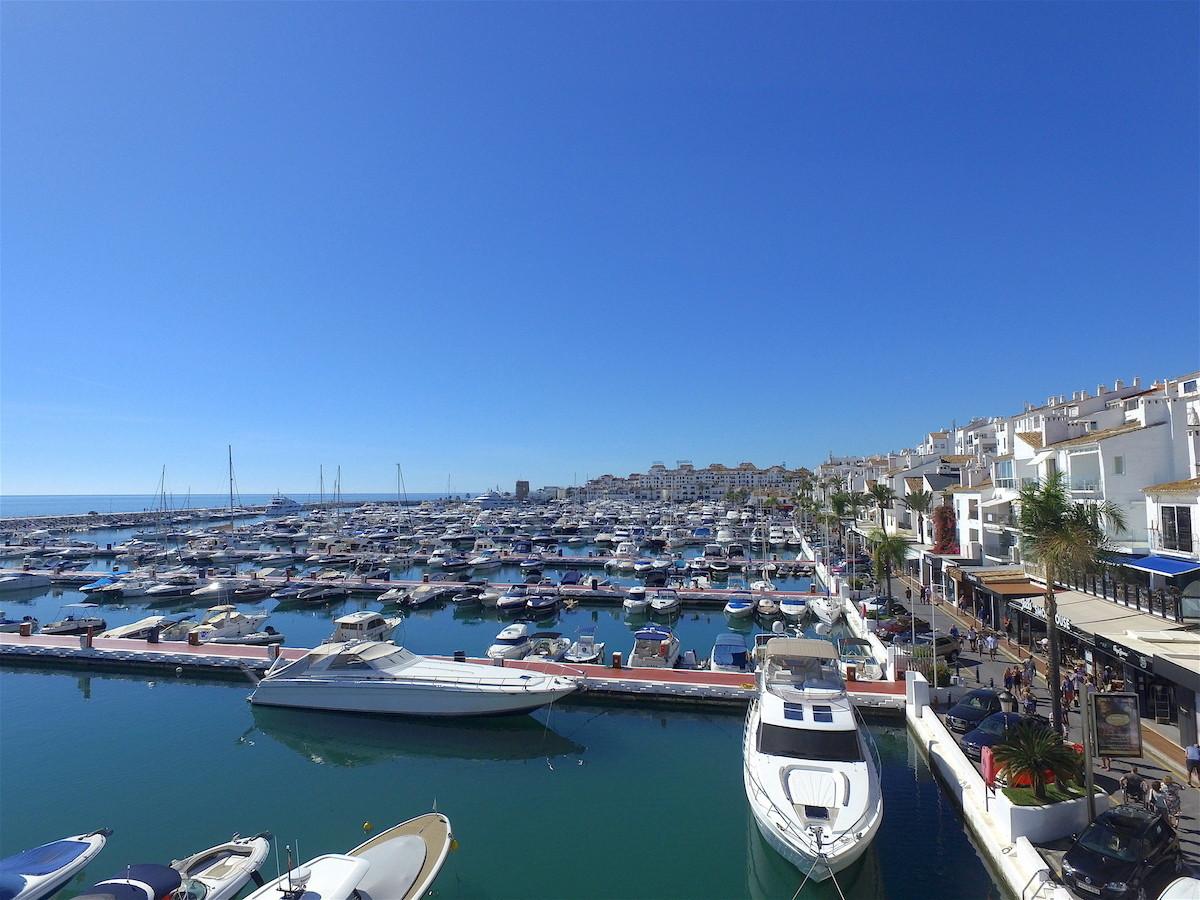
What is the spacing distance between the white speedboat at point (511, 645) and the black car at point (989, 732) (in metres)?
22.2

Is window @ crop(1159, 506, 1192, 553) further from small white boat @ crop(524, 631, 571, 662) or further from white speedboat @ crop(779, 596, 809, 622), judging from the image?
small white boat @ crop(524, 631, 571, 662)

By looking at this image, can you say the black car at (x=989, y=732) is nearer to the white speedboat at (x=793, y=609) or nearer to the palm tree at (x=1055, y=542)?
the palm tree at (x=1055, y=542)

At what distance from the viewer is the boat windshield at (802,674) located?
21078mm

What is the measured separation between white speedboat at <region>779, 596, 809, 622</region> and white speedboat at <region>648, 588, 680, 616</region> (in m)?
8.40

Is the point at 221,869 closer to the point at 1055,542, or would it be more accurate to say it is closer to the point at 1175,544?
the point at 1055,542

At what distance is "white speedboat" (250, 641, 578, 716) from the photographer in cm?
2631

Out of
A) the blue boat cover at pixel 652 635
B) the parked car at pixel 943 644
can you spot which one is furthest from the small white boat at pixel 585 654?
the parked car at pixel 943 644

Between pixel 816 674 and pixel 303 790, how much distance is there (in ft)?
59.6

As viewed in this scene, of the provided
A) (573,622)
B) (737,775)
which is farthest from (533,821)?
(573,622)

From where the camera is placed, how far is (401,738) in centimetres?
2616

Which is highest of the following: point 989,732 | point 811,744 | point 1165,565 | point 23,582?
point 1165,565

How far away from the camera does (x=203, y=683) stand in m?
33.7

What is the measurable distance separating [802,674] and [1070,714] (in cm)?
974

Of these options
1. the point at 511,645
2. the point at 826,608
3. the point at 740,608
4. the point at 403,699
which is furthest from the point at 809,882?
the point at 740,608
